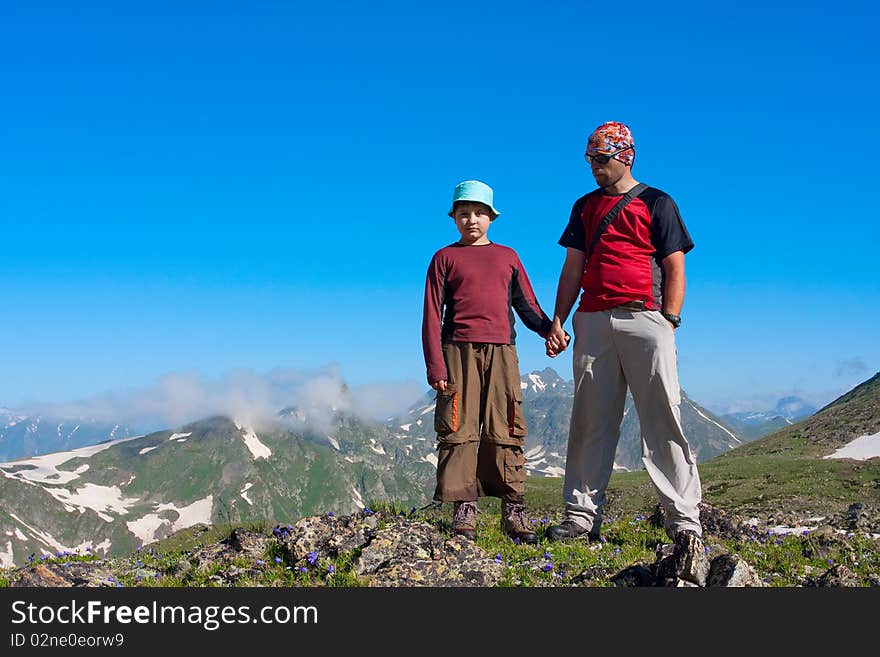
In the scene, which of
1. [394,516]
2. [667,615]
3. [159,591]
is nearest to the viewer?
[667,615]

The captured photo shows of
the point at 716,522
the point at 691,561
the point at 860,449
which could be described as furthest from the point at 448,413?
the point at 860,449

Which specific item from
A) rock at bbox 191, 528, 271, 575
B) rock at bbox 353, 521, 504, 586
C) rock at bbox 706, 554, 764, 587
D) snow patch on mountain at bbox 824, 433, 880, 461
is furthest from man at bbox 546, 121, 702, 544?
snow patch on mountain at bbox 824, 433, 880, 461

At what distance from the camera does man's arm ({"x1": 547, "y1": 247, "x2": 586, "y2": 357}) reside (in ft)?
30.7

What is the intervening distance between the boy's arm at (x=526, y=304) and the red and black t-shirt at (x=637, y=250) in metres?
1.11

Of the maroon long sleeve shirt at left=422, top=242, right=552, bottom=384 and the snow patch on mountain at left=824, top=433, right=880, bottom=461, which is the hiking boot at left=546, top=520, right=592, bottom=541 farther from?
the snow patch on mountain at left=824, top=433, right=880, bottom=461

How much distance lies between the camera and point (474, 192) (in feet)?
31.1

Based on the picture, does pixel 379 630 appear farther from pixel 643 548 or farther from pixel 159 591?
pixel 643 548

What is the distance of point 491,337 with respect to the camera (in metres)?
9.58

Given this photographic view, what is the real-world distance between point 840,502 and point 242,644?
23374 mm

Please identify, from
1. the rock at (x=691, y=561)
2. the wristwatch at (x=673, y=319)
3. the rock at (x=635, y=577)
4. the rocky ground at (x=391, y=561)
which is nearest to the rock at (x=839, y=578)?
the rocky ground at (x=391, y=561)

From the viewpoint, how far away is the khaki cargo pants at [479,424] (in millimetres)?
9438

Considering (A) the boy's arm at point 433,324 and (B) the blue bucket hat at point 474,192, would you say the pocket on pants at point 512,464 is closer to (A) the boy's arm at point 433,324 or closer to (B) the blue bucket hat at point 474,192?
(A) the boy's arm at point 433,324

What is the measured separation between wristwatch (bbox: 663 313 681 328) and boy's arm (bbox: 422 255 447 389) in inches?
108

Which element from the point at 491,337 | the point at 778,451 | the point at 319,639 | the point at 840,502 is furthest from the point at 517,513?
the point at 778,451
